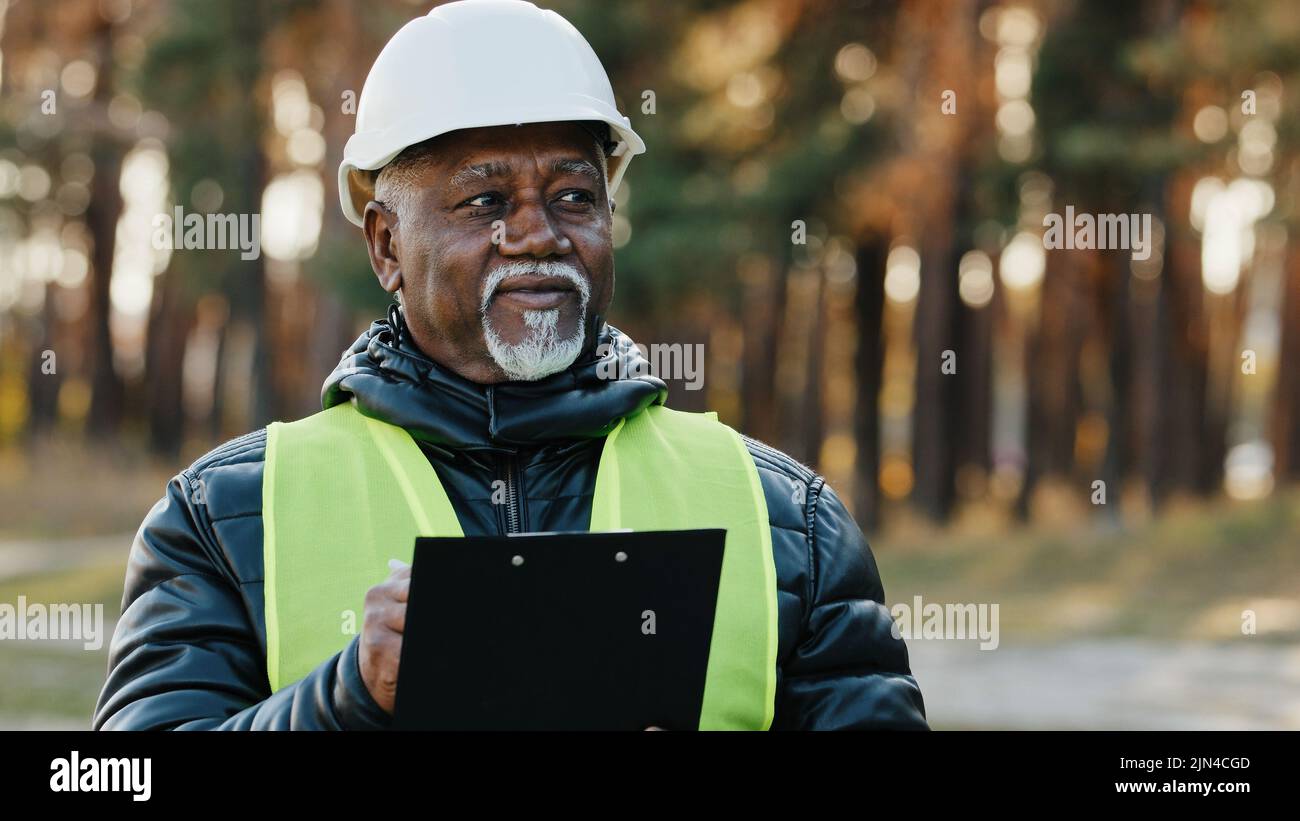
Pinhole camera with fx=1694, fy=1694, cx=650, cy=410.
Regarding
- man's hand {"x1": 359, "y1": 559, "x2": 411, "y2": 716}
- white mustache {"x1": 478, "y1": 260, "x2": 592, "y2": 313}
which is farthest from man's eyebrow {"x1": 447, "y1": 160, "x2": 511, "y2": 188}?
man's hand {"x1": 359, "y1": 559, "x2": 411, "y2": 716}

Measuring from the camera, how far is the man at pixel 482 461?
2.83 m

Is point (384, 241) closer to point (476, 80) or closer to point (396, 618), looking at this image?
point (476, 80)

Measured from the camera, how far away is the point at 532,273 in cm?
316

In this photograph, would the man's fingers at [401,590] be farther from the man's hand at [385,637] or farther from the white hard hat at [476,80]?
the white hard hat at [476,80]

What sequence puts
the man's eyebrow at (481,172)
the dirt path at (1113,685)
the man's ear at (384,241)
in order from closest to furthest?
1. the man's eyebrow at (481,172)
2. the man's ear at (384,241)
3. the dirt path at (1113,685)

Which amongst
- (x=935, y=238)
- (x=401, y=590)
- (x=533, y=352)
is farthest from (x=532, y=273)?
(x=935, y=238)

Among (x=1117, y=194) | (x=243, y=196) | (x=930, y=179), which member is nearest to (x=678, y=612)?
(x=930, y=179)

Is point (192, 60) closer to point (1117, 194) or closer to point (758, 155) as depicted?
point (758, 155)

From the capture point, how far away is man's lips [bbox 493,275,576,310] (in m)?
3.15

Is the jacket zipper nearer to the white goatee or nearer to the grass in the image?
the white goatee

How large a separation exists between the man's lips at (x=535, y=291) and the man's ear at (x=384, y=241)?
0.87 ft

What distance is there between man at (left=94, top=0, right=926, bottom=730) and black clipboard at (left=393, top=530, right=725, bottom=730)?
1.23 ft

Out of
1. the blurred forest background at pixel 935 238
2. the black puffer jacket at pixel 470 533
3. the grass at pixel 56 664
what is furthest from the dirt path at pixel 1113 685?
the black puffer jacket at pixel 470 533

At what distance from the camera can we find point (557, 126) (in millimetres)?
3152
